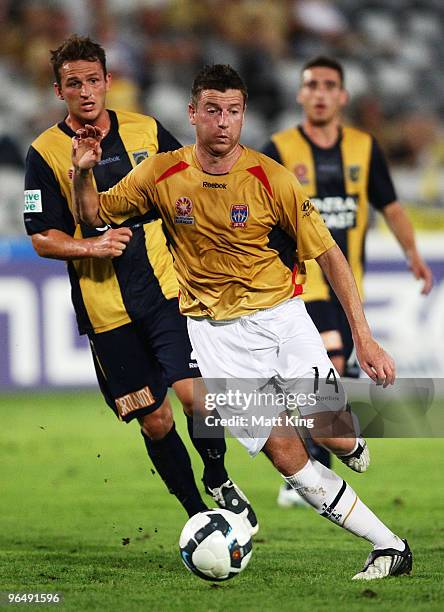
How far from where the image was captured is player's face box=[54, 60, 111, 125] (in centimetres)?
544

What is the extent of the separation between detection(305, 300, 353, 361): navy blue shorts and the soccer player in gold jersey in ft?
6.77

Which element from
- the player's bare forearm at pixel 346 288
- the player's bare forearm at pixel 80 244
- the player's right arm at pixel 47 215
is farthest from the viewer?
the player's right arm at pixel 47 215

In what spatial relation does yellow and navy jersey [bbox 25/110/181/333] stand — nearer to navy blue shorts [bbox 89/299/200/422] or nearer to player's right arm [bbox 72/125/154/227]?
navy blue shorts [bbox 89/299/200/422]

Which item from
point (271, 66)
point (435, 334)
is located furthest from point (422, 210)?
point (271, 66)

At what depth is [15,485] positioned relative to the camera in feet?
24.9

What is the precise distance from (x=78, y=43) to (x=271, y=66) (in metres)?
9.25

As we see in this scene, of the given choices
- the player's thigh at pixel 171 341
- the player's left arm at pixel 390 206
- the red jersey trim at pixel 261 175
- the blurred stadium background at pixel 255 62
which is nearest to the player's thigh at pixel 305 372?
the red jersey trim at pixel 261 175

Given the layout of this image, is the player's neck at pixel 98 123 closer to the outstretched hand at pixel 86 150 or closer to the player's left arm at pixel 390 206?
the outstretched hand at pixel 86 150

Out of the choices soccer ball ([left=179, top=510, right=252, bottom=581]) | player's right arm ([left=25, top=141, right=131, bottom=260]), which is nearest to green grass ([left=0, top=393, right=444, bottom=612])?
soccer ball ([left=179, top=510, right=252, bottom=581])

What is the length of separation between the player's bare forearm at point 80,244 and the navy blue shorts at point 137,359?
422 millimetres

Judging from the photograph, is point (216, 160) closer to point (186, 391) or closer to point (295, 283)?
point (295, 283)

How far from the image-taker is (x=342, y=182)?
7332mm

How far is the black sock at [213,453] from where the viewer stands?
18.2 ft

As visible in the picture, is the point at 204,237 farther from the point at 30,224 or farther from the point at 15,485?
the point at 15,485
